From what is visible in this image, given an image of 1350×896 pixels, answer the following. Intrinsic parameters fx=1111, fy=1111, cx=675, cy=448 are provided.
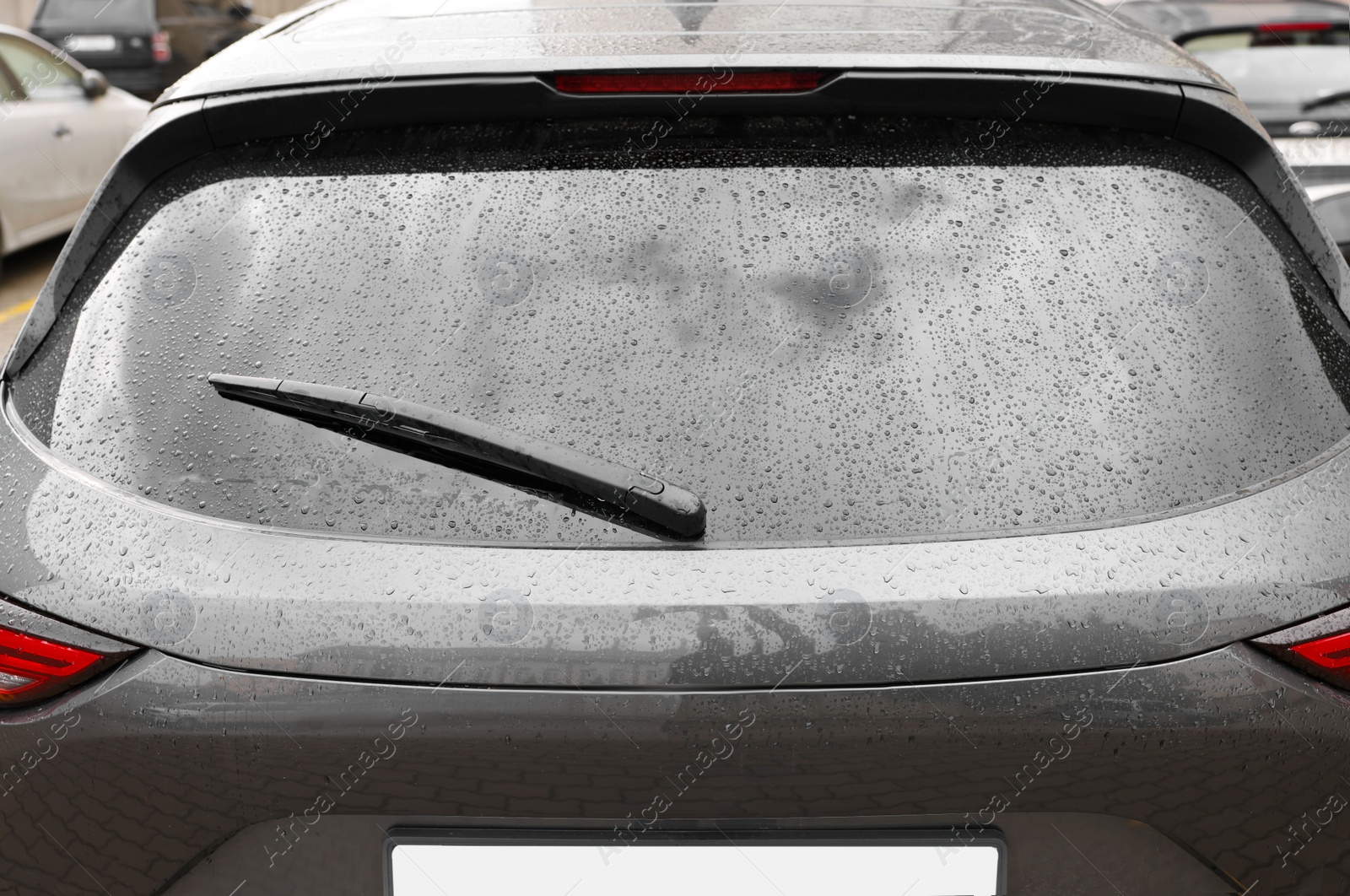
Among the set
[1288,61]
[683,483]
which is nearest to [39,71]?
[1288,61]

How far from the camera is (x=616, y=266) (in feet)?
4.66

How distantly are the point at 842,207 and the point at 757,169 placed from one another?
13 centimetres

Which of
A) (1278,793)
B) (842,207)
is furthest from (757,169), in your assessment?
(1278,793)

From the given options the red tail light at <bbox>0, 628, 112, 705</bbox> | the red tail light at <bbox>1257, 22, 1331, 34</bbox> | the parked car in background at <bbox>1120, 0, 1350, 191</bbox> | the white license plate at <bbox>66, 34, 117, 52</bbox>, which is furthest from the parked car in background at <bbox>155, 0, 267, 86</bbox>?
the red tail light at <bbox>0, 628, 112, 705</bbox>

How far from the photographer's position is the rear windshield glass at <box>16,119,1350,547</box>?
1304 mm

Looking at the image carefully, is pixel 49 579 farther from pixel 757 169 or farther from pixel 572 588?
pixel 757 169

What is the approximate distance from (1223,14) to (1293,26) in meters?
0.42

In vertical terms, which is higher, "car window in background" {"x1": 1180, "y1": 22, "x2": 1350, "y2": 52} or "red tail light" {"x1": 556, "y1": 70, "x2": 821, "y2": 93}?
"red tail light" {"x1": 556, "y1": 70, "x2": 821, "y2": 93}

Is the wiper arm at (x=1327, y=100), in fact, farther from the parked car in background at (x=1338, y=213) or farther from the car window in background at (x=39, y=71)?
the car window in background at (x=39, y=71)

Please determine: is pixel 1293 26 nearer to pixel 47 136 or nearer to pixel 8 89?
pixel 47 136

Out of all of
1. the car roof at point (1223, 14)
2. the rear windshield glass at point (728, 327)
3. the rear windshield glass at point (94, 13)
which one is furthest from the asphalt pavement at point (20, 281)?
the car roof at point (1223, 14)

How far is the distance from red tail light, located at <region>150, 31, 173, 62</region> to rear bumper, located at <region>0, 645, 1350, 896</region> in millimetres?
14565

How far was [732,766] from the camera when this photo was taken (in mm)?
1169

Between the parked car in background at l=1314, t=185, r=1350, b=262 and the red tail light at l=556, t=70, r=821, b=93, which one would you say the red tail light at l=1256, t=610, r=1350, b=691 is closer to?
the red tail light at l=556, t=70, r=821, b=93
